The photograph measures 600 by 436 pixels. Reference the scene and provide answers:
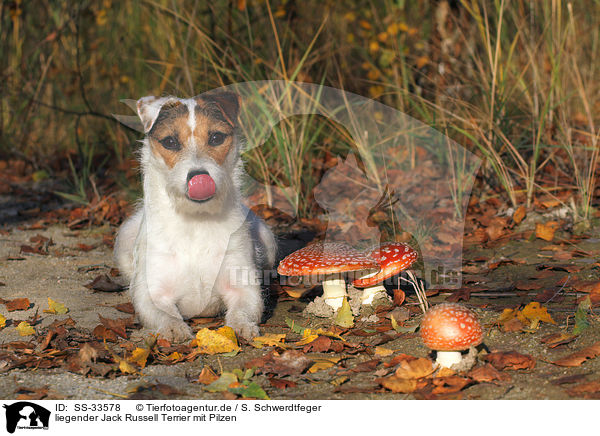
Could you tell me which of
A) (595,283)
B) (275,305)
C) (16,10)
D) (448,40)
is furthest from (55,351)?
(16,10)

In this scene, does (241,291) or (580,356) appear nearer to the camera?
(580,356)

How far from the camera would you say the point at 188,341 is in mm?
4234

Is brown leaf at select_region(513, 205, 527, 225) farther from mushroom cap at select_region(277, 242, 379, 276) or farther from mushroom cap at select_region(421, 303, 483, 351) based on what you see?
mushroom cap at select_region(421, 303, 483, 351)

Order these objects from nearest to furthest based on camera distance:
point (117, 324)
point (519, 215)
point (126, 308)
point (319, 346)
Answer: point (319, 346) < point (117, 324) < point (126, 308) < point (519, 215)

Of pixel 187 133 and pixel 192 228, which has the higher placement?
pixel 187 133

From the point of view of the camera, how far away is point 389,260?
14.5ft

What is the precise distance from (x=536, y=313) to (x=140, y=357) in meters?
2.40

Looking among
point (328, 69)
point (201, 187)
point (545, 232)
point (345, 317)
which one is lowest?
point (545, 232)

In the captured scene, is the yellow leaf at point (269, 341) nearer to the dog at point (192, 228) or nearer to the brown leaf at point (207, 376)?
the dog at point (192, 228)

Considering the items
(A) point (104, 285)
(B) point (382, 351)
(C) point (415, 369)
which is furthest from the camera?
(A) point (104, 285)

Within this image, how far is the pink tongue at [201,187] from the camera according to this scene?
13.3 ft

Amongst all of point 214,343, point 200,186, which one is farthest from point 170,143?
point 214,343

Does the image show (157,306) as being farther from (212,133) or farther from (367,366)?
(367,366)

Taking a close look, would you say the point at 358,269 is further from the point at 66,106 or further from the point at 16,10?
the point at 16,10
